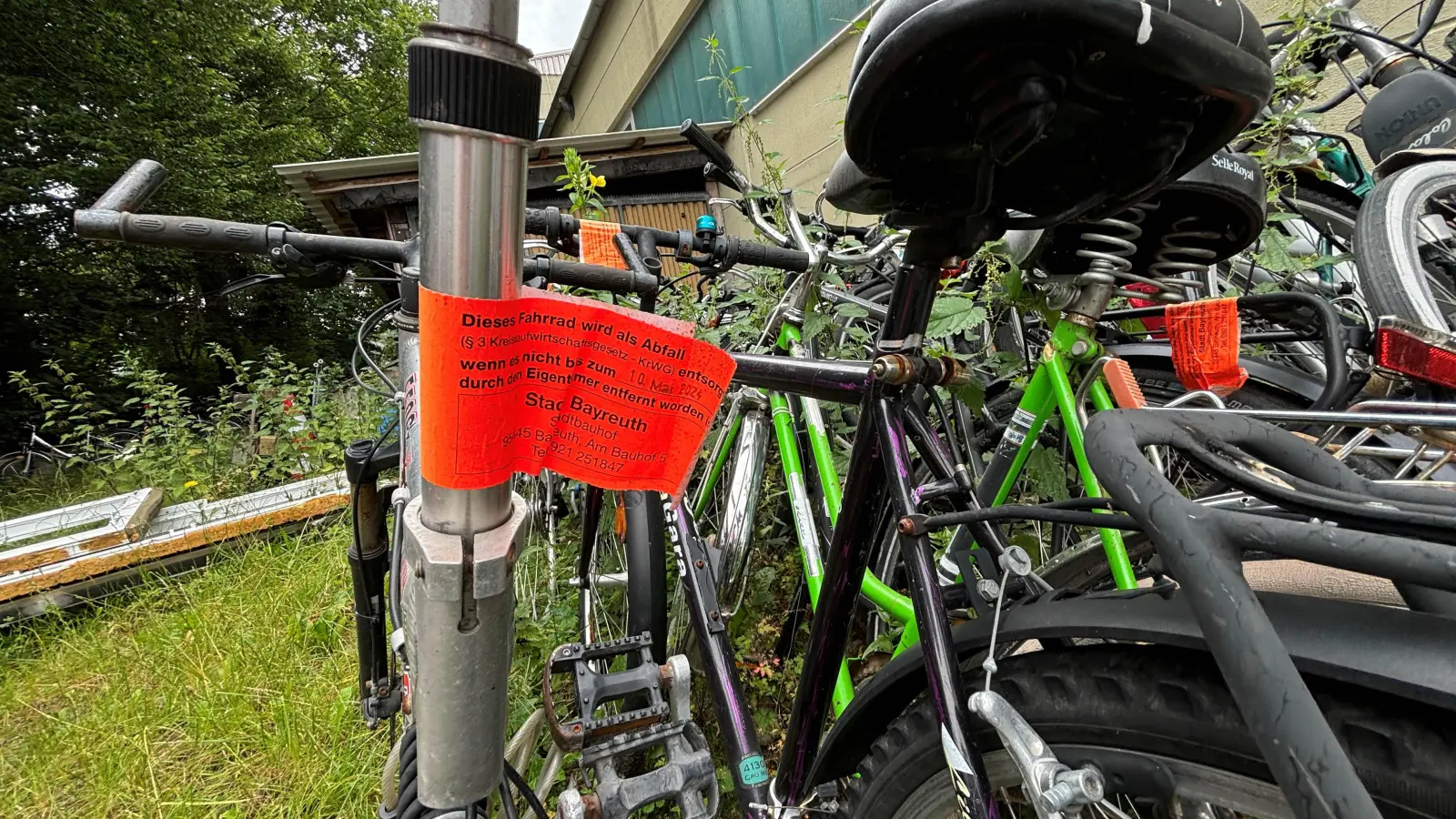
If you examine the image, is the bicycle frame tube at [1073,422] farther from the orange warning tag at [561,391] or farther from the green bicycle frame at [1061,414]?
the orange warning tag at [561,391]

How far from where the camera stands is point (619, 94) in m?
11.4

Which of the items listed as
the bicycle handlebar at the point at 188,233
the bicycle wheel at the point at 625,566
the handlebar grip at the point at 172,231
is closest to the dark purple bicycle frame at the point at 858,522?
the bicycle wheel at the point at 625,566

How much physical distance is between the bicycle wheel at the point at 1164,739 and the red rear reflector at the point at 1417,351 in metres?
0.92

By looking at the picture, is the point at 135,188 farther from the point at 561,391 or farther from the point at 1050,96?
the point at 1050,96

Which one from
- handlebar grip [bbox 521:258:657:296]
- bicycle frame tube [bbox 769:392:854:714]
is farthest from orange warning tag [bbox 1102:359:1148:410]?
handlebar grip [bbox 521:258:657:296]

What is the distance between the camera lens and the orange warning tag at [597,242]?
1360 mm

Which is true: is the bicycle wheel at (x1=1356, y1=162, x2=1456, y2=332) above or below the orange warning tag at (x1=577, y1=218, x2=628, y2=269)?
above

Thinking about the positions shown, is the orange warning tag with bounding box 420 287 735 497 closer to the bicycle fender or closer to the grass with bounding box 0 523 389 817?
the bicycle fender

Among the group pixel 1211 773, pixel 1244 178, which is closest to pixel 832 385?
pixel 1211 773

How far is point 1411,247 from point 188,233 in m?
2.67

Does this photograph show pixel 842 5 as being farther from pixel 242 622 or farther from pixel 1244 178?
pixel 242 622

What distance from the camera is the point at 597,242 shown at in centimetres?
138

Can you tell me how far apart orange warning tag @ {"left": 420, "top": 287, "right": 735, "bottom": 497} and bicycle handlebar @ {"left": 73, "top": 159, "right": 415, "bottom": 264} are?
691 mm

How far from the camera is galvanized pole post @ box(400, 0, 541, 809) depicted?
353 mm
